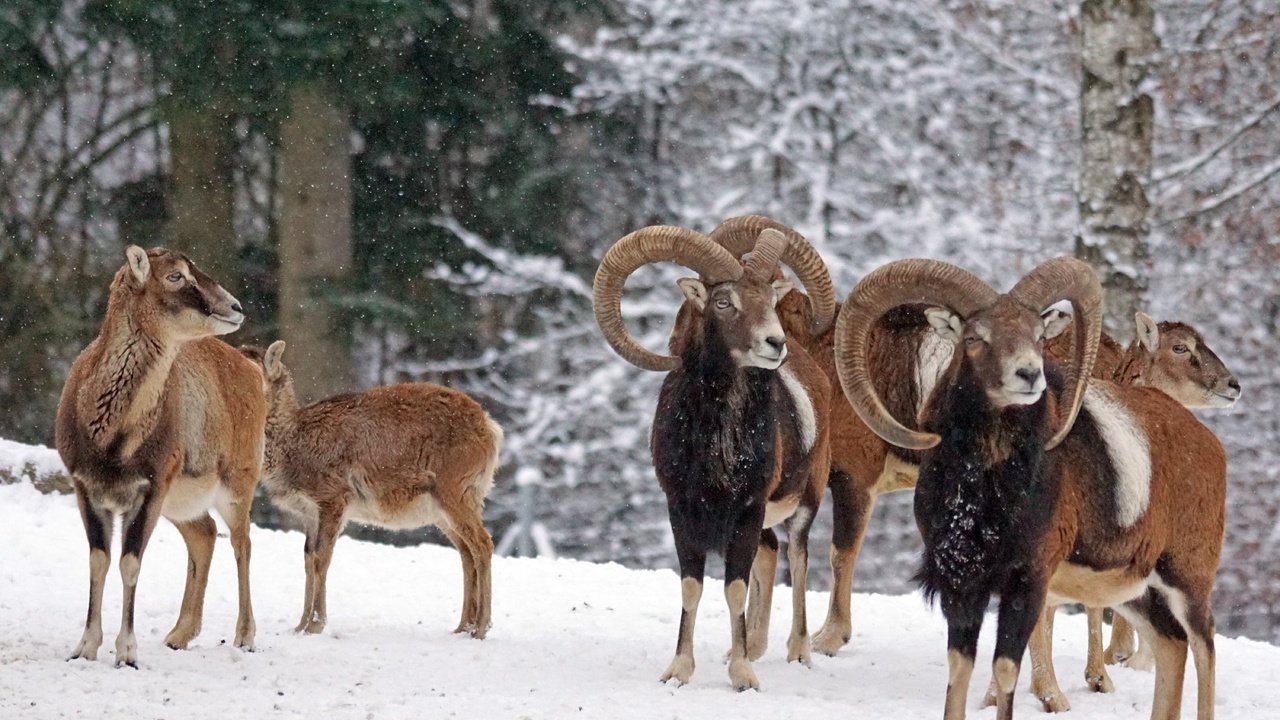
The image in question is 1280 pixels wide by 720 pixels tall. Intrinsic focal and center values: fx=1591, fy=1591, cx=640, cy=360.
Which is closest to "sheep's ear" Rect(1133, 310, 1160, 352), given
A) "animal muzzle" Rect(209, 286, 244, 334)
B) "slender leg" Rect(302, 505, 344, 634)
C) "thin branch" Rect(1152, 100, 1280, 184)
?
"thin branch" Rect(1152, 100, 1280, 184)

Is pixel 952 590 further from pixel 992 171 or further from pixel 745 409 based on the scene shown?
pixel 992 171

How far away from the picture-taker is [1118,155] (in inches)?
536

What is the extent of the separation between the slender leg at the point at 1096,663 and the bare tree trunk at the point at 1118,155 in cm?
493

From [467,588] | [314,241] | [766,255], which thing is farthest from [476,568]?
[314,241]

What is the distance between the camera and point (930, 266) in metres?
7.57

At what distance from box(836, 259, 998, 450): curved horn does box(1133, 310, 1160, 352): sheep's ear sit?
10.8 ft

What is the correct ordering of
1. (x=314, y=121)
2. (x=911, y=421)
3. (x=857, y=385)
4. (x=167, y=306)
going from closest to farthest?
(x=857, y=385)
(x=167, y=306)
(x=911, y=421)
(x=314, y=121)

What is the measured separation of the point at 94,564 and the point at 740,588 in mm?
3412

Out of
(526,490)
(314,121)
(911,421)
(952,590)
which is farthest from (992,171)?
(952,590)

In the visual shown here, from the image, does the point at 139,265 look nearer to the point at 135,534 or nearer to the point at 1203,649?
the point at 135,534

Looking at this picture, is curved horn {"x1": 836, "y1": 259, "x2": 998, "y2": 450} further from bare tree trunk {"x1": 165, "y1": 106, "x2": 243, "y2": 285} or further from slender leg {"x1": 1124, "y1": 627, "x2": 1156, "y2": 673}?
bare tree trunk {"x1": 165, "y1": 106, "x2": 243, "y2": 285}

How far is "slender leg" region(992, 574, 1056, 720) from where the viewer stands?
23.0 feet

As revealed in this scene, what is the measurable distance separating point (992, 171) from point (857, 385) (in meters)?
14.1

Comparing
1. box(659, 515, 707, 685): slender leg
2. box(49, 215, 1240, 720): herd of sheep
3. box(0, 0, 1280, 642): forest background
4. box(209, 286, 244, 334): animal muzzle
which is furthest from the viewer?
box(0, 0, 1280, 642): forest background
